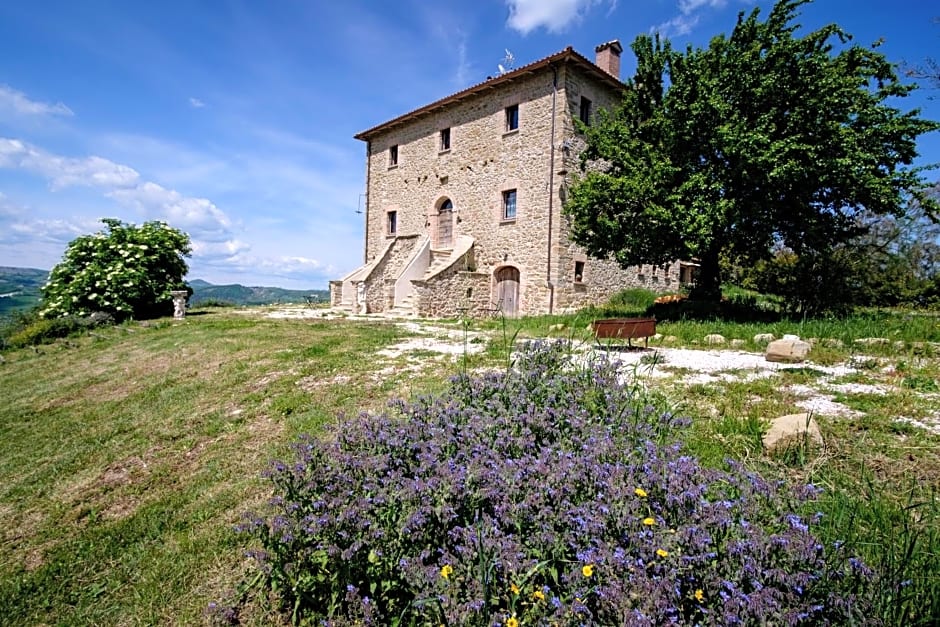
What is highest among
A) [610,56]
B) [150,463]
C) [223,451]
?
[610,56]

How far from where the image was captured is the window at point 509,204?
16344 mm

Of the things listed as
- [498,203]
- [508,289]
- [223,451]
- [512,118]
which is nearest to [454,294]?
[508,289]

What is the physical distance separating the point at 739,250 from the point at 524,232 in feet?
22.0

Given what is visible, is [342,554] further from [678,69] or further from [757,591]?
[678,69]

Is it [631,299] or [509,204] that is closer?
[509,204]

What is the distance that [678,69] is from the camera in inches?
422

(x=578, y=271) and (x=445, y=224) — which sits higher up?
(x=445, y=224)

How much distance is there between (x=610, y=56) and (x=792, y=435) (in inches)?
684

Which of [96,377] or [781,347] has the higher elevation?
[781,347]

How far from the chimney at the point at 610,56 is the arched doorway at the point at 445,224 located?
7.72m

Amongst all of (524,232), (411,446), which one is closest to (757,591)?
(411,446)

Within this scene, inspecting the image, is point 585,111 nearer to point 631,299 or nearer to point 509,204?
point 509,204

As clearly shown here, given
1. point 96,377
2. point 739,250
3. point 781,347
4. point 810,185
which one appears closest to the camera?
point 781,347

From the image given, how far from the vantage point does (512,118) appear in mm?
16375
